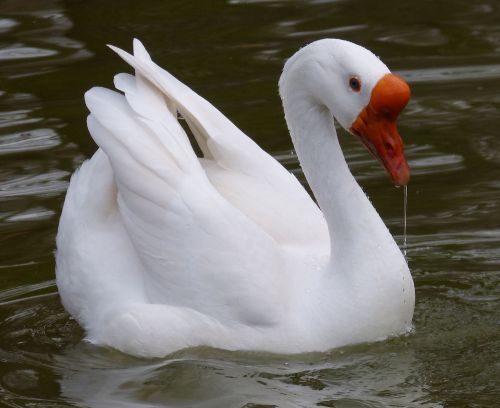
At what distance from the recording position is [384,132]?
616cm

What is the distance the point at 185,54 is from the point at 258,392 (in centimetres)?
542

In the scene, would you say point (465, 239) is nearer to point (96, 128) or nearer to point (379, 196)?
point (379, 196)

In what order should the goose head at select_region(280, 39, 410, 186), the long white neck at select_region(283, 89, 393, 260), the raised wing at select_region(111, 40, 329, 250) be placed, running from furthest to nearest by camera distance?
1. the raised wing at select_region(111, 40, 329, 250)
2. the long white neck at select_region(283, 89, 393, 260)
3. the goose head at select_region(280, 39, 410, 186)

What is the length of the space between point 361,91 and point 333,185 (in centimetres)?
55

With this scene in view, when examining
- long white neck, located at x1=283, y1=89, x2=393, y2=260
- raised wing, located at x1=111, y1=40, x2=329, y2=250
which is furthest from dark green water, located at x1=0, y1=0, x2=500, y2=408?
raised wing, located at x1=111, y1=40, x2=329, y2=250

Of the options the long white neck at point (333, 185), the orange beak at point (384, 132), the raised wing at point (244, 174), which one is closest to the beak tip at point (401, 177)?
the orange beak at point (384, 132)

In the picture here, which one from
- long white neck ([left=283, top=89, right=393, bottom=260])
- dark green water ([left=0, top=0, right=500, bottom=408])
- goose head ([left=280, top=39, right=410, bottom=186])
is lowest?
dark green water ([left=0, top=0, right=500, bottom=408])

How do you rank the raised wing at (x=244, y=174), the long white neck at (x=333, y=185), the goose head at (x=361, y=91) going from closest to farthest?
1. the goose head at (x=361, y=91)
2. the long white neck at (x=333, y=185)
3. the raised wing at (x=244, y=174)

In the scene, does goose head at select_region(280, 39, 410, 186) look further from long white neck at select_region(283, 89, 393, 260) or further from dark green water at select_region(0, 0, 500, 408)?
dark green water at select_region(0, 0, 500, 408)

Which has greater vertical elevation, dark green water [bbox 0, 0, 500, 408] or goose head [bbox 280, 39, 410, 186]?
goose head [bbox 280, 39, 410, 186]

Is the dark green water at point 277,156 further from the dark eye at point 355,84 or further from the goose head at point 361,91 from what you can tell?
the dark eye at point 355,84

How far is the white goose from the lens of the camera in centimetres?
626

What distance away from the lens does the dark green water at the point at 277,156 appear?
20.5 feet

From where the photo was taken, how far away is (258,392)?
6145 millimetres
